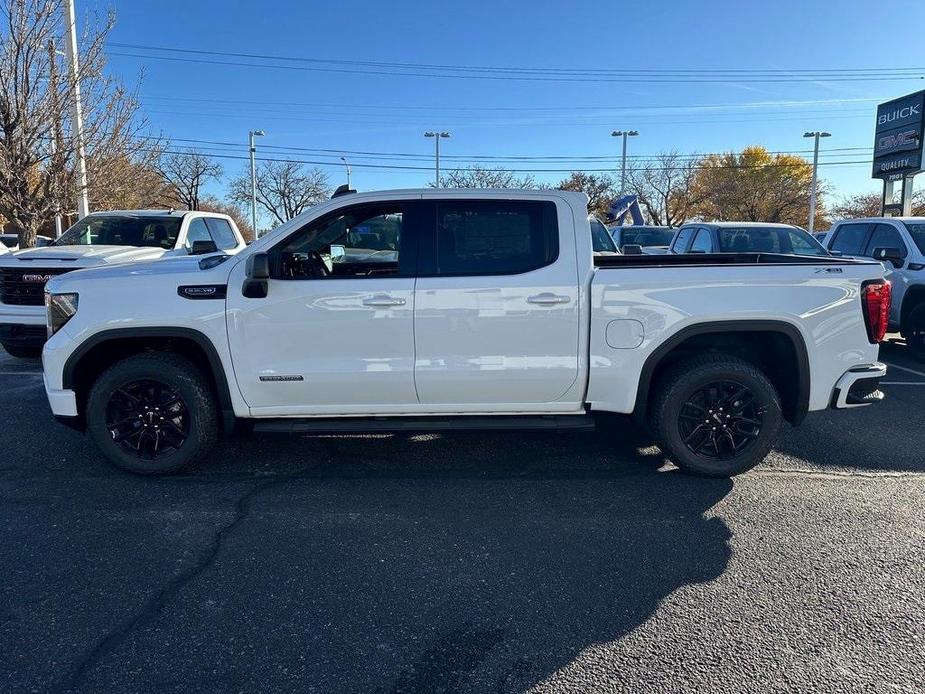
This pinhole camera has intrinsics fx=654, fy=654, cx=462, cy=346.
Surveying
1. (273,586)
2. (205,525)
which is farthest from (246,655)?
(205,525)

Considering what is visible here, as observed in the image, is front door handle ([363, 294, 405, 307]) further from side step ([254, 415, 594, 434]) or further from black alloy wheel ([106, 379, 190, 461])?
black alloy wheel ([106, 379, 190, 461])

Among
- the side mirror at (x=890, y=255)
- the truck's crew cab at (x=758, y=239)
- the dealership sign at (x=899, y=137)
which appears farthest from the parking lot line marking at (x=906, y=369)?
the dealership sign at (x=899, y=137)

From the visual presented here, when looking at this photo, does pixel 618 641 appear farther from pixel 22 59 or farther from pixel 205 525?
pixel 22 59

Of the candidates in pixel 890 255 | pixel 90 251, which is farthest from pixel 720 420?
pixel 90 251

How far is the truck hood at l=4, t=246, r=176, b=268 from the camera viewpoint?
7.97 meters

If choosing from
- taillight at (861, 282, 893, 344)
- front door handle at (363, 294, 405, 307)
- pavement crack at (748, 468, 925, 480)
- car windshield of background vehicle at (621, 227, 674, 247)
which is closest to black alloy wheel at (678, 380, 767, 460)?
pavement crack at (748, 468, 925, 480)

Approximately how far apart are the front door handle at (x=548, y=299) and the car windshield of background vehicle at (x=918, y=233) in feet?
24.1

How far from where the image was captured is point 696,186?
56.3 metres

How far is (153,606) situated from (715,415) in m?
3.62

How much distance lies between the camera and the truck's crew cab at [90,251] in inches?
307

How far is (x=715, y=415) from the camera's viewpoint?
15.0ft

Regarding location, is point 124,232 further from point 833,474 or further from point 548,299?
point 833,474

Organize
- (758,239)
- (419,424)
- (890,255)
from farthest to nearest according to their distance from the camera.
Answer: (758,239), (890,255), (419,424)

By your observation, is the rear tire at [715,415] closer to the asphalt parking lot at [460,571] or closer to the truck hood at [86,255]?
the asphalt parking lot at [460,571]
